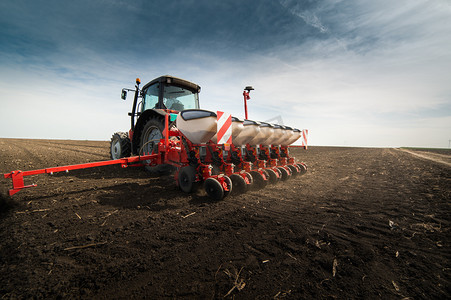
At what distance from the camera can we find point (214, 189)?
373 centimetres

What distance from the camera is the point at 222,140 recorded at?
4.07m

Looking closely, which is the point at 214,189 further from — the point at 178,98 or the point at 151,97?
the point at 151,97

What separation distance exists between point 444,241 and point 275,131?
13.4 ft

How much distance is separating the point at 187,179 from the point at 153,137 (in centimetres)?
246

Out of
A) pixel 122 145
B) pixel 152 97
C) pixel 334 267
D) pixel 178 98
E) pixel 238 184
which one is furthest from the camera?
pixel 122 145

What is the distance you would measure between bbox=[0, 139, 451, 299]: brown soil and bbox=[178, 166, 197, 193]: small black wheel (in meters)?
0.28

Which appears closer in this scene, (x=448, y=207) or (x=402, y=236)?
(x=402, y=236)

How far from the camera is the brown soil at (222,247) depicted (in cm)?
159

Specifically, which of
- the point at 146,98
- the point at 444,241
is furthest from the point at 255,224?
the point at 146,98

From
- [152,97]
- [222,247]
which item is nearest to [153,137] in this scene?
[152,97]

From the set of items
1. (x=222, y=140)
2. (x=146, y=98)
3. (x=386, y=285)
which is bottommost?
(x=386, y=285)

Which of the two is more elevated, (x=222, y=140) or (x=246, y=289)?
(x=222, y=140)

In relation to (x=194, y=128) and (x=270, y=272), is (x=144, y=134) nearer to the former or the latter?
(x=194, y=128)

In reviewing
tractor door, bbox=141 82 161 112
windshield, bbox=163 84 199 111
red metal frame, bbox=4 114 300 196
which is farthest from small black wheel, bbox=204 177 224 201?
windshield, bbox=163 84 199 111
